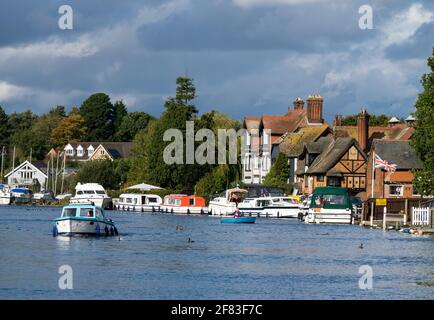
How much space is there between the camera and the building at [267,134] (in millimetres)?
170750

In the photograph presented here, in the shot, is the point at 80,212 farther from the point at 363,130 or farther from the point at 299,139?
the point at 299,139

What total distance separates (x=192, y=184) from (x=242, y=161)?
333 inches

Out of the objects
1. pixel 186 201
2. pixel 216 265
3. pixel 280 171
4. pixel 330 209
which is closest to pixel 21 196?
pixel 280 171

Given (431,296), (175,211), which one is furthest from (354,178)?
(431,296)

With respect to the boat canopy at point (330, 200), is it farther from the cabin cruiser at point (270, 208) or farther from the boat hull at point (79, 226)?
the boat hull at point (79, 226)

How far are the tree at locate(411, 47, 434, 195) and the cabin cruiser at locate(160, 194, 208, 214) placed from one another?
180 ft

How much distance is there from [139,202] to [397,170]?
4003 cm

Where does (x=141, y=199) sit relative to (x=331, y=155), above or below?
below

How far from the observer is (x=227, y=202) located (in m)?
137

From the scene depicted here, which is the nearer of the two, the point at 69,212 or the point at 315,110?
the point at 69,212

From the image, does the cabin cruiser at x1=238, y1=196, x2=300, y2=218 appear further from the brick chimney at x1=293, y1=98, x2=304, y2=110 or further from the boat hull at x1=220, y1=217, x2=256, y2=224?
the brick chimney at x1=293, y1=98, x2=304, y2=110

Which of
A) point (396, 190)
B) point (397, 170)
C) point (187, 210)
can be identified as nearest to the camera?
point (397, 170)

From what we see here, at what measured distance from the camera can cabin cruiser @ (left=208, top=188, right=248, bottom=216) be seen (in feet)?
442
